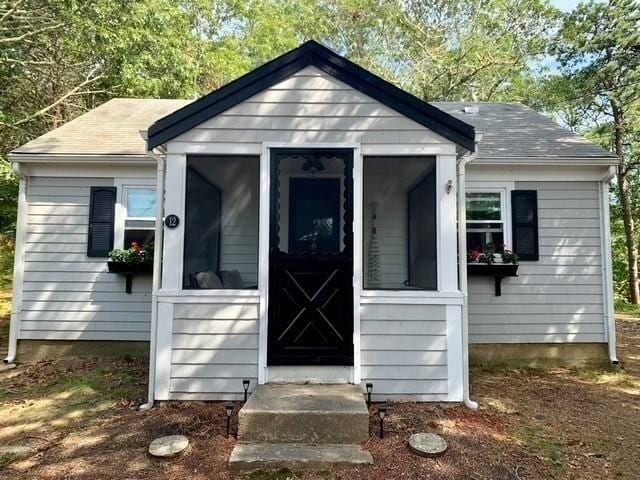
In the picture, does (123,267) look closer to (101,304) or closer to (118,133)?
(101,304)

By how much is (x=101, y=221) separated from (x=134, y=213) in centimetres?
46

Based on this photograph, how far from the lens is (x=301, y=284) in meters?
4.10

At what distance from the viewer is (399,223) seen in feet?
17.1

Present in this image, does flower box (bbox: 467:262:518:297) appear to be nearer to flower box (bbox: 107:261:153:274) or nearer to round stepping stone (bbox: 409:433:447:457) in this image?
round stepping stone (bbox: 409:433:447:457)

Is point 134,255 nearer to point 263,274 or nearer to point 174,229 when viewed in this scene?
point 174,229

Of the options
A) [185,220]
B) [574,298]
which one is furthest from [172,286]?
[574,298]

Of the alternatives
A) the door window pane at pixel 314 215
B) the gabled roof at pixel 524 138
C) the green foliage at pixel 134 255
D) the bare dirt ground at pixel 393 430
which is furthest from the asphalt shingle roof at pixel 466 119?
the bare dirt ground at pixel 393 430

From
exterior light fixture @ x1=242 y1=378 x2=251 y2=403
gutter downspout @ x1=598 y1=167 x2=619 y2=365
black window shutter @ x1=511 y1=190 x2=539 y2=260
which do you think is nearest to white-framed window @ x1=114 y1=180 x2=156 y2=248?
exterior light fixture @ x1=242 y1=378 x2=251 y2=403

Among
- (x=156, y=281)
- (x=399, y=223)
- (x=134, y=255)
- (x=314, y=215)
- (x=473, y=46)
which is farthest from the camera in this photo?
(x=473, y=46)

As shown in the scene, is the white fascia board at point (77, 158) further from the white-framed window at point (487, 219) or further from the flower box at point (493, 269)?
the flower box at point (493, 269)

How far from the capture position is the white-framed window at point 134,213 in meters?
5.97

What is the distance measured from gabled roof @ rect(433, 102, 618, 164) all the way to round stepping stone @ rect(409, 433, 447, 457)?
3.93 m

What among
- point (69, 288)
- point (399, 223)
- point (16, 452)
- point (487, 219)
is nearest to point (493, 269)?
point (487, 219)

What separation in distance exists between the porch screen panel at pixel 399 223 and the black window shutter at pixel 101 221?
365 centimetres
